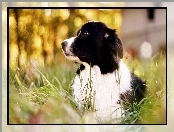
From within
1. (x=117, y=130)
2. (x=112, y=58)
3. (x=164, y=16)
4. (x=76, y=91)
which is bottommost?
(x=117, y=130)

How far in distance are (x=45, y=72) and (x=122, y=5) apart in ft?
2.33

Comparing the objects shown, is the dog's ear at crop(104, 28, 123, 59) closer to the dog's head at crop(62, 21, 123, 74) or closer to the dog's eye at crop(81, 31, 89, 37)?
the dog's head at crop(62, 21, 123, 74)

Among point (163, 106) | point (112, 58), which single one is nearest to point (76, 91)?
point (112, 58)

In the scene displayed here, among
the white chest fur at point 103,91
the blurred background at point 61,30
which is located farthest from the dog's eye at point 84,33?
the white chest fur at point 103,91

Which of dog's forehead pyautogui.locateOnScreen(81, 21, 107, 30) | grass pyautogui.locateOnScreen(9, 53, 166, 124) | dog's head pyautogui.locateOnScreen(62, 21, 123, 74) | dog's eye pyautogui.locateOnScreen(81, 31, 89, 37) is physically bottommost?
grass pyautogui.locateOnScreen(9, 53, 166, 124)

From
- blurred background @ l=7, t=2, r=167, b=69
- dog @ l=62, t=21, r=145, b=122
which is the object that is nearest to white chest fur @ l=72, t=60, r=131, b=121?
dog @ l=62, t=21, r=145, b=122

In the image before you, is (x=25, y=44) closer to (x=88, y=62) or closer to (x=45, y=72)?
(x=45, y=72)

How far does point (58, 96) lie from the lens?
148 inches

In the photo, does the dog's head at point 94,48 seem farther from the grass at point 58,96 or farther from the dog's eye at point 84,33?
the grass at point 58,96

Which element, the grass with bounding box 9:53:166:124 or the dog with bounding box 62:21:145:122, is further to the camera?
the grass with bounding box 9:53:166:124

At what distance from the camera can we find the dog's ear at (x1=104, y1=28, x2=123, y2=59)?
3.66 meters

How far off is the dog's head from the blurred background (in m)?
0.10

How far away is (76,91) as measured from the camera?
147 inches

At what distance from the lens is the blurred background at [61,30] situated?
3.75 meters
